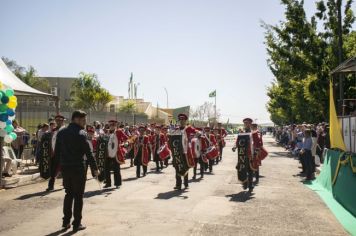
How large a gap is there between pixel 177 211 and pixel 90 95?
1964 inches

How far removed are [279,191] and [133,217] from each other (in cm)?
534

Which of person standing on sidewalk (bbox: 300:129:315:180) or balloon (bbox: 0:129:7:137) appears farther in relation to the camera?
person standing on sidewalk (bbox: 300:129:315:180)

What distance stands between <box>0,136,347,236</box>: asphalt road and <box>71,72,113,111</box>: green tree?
146 feet

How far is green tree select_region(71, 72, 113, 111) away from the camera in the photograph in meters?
57.4

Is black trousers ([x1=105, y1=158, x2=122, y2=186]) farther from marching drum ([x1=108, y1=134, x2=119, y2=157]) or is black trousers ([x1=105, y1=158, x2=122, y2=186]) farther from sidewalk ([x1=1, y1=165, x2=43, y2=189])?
sidewalk ([x1=1, y1=165, x2=43, y2=189])

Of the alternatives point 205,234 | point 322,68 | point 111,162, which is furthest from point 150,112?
point 205,234

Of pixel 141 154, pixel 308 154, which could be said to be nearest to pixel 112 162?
pixel 141 154

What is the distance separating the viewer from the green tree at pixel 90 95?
57438mm

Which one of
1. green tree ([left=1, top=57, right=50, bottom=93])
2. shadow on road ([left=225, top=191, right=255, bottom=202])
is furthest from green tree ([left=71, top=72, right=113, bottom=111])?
shadow on road ([left=225, top=191, right=255, bottom=202])

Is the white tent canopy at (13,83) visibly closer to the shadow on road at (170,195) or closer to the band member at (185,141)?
the band member at (185,141)

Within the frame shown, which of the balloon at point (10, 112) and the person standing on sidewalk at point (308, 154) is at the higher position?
the balloon at point (10, 112)

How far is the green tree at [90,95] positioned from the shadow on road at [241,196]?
46.9 meters

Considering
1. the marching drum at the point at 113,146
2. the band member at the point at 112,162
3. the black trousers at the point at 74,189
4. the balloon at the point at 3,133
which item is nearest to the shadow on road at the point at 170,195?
the band member at the point at 112,162

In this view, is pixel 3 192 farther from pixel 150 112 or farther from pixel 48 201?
pixel 150 112
